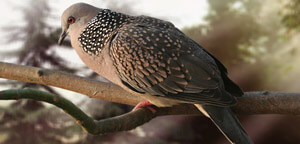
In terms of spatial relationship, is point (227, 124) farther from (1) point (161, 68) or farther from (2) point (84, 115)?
(2) point (84, 115)

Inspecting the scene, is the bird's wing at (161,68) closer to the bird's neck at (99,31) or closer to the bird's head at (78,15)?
the bird's neck at (99,31)

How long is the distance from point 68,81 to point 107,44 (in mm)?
310

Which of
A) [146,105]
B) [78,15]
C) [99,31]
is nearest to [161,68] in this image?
[146,105]

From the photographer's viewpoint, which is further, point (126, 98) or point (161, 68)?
point (126, 98)

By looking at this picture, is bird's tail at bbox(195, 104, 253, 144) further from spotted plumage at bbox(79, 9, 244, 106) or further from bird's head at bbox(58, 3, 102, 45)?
bird's head at bbox(58, 3, 102, 45)

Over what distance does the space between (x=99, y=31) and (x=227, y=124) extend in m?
0.71

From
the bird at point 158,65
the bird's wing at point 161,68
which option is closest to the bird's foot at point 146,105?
the bird at point 158,65

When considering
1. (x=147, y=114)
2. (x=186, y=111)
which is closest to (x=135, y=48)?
(x=147, y=114)

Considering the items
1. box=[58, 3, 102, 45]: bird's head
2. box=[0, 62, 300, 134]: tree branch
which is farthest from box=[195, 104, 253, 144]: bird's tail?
box=[58, 3, 102, 45]: bird's head

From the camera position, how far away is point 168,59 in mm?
1354

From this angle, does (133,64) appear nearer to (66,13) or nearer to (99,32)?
(99,32)

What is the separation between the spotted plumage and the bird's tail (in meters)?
0.05

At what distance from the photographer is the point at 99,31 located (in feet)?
4.75

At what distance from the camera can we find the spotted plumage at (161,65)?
1.32 m
